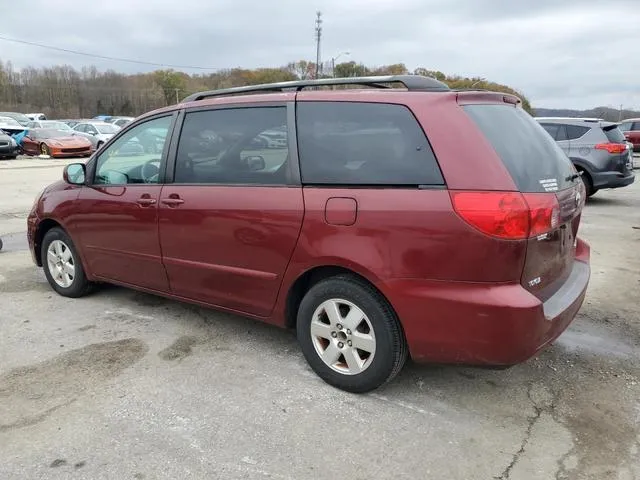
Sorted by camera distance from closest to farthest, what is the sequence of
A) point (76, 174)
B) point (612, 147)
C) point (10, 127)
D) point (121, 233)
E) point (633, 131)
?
1. point (121, 233)
2. point (76, 174)
3. point (612, 147)
4. point (633, 131)
5. point (10, 127)

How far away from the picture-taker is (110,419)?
2979mm

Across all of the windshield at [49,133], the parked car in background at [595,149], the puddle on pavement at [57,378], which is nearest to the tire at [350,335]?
the puddle on pavement at [57,378]

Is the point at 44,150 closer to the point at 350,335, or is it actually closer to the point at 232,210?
the point at 232,210

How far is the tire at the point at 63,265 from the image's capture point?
4.84 metres

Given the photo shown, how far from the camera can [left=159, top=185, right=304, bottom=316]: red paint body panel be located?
3324 millimetres

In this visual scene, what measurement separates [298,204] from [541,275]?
1.38 m

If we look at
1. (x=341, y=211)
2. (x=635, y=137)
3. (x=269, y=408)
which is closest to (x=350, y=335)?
(x=269, y=408)

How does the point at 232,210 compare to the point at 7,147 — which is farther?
the point at 7,147

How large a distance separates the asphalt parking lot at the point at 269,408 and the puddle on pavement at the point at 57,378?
0.01 m

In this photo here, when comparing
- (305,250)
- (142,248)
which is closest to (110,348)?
(142,248)

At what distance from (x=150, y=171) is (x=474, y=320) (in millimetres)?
2640

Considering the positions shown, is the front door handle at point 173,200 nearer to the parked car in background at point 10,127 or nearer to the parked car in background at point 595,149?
the parked car in background at point 595,149

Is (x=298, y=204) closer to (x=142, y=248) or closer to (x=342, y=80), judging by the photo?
(x=342, y=80)

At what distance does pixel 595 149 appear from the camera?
10.6 metres
